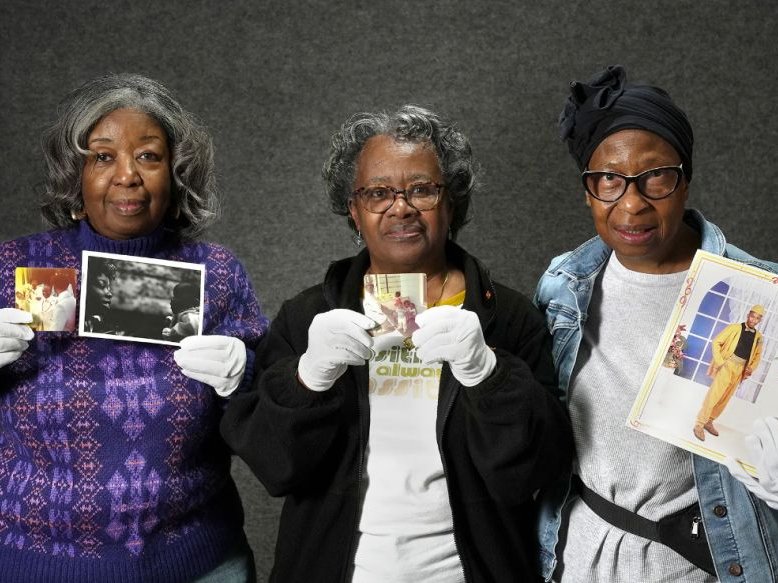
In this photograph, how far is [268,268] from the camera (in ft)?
9.37

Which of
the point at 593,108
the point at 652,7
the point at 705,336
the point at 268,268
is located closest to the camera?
the point at 705,336

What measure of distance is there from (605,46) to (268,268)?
1.25 metres

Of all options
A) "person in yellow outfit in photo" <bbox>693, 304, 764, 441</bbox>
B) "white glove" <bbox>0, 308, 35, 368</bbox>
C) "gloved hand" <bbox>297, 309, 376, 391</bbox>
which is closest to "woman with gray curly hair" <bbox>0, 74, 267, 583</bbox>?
"white glove" <bbox>0, 308, 35, 368</bbox>

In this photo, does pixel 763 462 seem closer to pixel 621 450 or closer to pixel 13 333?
pixel 621 450

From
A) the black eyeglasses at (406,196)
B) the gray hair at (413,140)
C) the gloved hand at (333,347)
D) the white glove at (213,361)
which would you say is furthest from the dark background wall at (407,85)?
the gloved hand at (333,347)

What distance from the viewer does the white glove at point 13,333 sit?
1.59 m

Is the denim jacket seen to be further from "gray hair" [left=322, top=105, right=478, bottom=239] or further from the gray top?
"gray hair" [left=322, top=105, right=478, bottom=239]

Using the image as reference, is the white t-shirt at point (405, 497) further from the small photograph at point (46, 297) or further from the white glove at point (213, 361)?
the small photograph at point (46, 297)

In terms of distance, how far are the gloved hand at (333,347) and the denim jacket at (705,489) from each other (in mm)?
407

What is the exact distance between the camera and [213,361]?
1.70 m

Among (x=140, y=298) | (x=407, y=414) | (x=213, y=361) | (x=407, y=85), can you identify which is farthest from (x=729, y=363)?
(x=407, y=85)

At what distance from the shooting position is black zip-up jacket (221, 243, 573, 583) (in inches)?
60.9

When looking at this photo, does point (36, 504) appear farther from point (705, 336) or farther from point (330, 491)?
point (705, 336)

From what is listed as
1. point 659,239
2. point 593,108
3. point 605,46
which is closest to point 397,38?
point 605,46
